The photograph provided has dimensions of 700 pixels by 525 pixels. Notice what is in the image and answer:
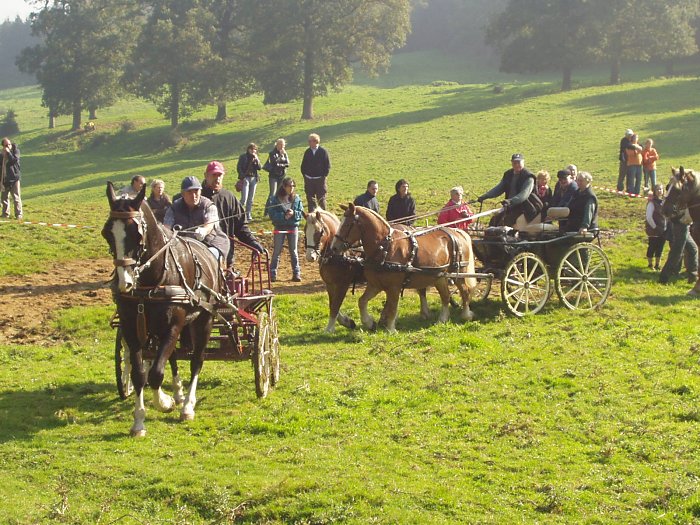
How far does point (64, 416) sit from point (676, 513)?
6624 mm

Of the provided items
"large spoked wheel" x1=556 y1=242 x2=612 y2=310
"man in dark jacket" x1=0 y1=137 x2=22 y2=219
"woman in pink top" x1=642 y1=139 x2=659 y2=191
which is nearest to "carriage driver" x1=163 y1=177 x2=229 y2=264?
"large spoked wheel" x1=556 y1=242 x2=612 y2=310

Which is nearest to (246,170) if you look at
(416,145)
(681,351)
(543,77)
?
(681,351)

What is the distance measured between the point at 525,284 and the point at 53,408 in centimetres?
797

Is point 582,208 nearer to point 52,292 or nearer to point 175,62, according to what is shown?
point 52,292

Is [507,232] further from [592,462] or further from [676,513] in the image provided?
[676,513]

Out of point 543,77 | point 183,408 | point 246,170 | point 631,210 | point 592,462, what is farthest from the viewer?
point 543,77

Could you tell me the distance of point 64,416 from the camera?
10734 millimetres

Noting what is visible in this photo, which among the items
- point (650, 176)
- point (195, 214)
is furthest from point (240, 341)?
point (650, 176)

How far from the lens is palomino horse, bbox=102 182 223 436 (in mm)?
9102

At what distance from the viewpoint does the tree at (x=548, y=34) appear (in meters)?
54.8

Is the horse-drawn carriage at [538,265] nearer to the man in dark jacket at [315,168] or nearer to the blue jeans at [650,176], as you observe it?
the man in dark jacket at [315,168]

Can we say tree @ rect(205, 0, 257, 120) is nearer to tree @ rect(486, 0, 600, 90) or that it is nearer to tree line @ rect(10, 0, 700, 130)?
tree line @ rect(10, 0, 700, 130)

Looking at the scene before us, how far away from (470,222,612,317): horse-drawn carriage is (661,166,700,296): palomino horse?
1.97 metres

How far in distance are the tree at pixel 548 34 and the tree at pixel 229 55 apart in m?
15.6
